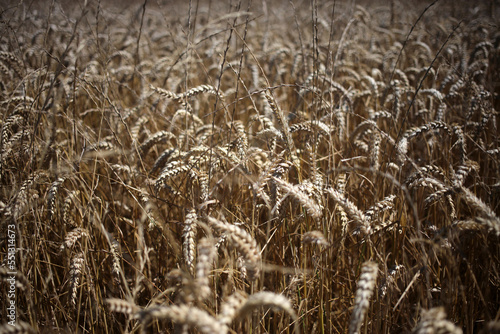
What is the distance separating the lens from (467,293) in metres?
1.10

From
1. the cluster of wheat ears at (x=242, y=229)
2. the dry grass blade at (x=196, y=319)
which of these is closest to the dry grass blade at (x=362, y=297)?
the cluster of wheat ears at (x=242, y=229)

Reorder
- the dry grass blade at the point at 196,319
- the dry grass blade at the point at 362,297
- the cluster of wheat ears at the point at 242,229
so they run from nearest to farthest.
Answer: the dry grass blade at the point at 196,319 < the dry grass blade at the point at 362,297 < the cluster of wheat ears at the point at 242,229

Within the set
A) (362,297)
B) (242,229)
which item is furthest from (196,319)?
(242,229)

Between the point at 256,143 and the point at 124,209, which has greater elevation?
the point at 256,143

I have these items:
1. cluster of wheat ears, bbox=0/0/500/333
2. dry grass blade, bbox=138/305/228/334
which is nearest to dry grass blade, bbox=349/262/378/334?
cluster of wheat ears, bbox=0/0/500/333

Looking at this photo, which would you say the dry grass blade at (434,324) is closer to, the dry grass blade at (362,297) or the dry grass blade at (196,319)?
the dry grass blade at (362,297)

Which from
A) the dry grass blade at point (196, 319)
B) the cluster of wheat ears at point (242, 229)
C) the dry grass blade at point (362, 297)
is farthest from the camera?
the cluster of wheat ears at point (242, 229)

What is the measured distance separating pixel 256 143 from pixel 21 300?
1.16 meters

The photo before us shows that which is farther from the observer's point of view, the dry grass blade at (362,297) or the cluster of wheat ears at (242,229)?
the cluster of wheat ears at (242,229)

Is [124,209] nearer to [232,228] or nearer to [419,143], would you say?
[232,228]

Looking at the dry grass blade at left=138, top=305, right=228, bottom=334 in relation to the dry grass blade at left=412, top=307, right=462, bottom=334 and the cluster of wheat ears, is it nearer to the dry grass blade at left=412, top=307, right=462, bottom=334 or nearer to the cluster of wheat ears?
the cluster of wheat ears

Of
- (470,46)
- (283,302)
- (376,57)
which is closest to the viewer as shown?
(283,302)

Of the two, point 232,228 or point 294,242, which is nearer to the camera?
point 232,228

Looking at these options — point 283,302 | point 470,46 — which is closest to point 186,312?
point 283,302
